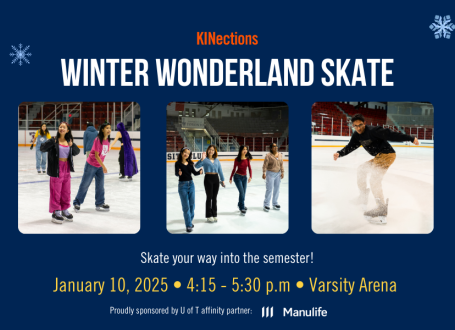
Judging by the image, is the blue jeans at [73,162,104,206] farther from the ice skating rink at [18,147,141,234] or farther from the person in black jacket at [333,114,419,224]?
the person in black jacket at [333,114,419,224]

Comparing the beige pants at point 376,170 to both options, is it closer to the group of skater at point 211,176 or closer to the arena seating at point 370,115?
the arena seating at point 370,115

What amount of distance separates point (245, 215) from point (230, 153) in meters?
6.61

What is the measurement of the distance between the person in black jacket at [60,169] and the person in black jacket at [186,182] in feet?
4.15

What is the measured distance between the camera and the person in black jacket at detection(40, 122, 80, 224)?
3707 millimetres

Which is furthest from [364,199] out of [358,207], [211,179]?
[211,179]

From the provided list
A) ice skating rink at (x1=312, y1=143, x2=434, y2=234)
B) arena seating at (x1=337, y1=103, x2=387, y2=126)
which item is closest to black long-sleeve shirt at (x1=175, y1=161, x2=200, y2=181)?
ice skating rink at (x1=312, y1=143, x2=434, y2=234)

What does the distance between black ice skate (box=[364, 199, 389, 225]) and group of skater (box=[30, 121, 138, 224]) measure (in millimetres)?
2905

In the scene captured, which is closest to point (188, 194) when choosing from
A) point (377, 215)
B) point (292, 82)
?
point (292, 82)

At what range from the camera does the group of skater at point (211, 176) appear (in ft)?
11.7

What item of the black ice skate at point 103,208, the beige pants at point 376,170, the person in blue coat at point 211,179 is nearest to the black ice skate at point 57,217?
the black ice skate at point 103,208

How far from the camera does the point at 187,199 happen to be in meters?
3.62

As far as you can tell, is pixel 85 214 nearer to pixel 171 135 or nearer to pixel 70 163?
pixel 70 163

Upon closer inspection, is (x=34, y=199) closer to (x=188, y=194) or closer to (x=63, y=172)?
(x=63, y=172)

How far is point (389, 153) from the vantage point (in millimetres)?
3869
